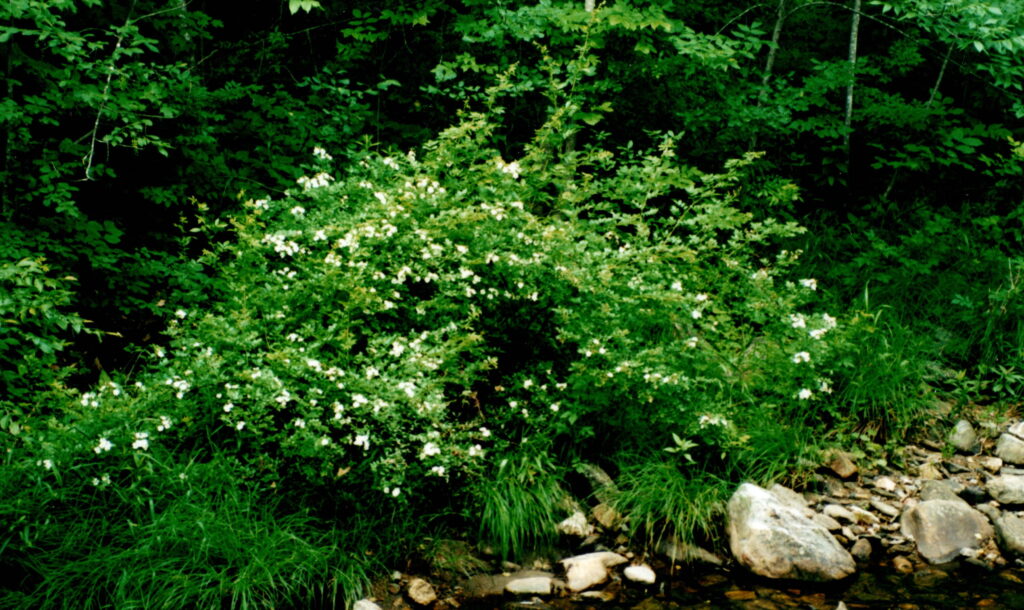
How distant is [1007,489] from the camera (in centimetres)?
443

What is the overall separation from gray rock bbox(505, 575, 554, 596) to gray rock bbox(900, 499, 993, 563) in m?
2.10

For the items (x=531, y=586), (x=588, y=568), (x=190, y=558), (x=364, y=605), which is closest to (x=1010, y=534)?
(x=588, y=568)

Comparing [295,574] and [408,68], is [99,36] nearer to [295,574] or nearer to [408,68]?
[408,68]

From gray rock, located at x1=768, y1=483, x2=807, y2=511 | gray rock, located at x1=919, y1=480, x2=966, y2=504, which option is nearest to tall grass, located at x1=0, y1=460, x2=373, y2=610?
gray rock, located at x1=768, y1=483, x2=807, y2=511

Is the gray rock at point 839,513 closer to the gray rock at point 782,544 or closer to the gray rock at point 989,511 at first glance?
the gray rock at point 782,544

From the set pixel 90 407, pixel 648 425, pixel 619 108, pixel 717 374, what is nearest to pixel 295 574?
pixel 90 407

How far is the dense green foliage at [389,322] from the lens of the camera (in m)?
Answer: 3.32

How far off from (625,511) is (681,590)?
559 mm

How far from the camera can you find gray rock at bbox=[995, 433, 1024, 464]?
4820mm

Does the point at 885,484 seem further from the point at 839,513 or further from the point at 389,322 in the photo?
the point at 389,322

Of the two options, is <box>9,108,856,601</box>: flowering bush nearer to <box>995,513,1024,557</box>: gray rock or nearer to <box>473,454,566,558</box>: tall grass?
<box>473,454,566,558</box>: tall grass

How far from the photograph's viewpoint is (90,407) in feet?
11.4

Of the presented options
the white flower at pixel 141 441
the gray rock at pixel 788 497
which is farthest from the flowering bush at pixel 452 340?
the gray rock at pixel 788 497

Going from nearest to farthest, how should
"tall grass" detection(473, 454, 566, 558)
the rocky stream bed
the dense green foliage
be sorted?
the dense green foliage
the rocky stream bed
"tall grass" detection(473, 454, 566, 558)
